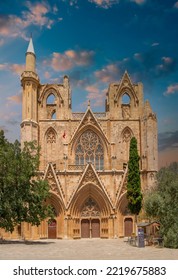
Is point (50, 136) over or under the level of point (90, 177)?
over

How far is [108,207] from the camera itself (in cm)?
3341

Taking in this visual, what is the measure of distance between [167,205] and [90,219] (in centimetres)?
1379

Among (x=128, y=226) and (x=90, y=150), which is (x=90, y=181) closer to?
(x=90, y=150)

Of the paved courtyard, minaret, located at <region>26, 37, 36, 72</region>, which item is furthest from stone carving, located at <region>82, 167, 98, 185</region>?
the paved courtyard

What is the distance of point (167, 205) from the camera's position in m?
21.9

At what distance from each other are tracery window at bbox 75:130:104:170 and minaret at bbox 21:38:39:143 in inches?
179

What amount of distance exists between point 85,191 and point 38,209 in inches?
379

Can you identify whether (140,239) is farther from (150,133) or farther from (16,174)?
(150,133)

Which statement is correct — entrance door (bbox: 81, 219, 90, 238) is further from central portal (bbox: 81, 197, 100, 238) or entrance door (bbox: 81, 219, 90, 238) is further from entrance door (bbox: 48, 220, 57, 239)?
entrance door (bbox: 48, 220, 57, 239)

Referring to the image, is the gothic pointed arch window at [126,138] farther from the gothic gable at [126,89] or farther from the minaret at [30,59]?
the minaret at [30,59]

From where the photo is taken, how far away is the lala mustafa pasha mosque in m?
33.4

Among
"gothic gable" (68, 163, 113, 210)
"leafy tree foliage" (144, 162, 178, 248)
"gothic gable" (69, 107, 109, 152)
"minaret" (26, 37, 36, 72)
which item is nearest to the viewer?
"leafy tree foliage" (144, 162, 178, 248)

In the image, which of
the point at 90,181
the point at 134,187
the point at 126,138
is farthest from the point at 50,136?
the point at 134,187
